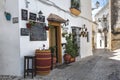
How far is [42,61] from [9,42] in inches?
48.1

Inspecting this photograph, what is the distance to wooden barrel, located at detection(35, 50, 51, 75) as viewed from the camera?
8219 millimetres

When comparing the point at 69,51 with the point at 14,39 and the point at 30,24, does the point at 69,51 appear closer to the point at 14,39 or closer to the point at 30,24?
the point at 30,24

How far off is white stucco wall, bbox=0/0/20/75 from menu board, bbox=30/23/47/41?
790mm

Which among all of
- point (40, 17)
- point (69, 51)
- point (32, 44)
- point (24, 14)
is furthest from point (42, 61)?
point (69, 51)

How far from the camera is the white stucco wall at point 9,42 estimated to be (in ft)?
26.1

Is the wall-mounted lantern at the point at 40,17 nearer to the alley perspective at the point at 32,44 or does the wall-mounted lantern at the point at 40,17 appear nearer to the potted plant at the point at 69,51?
the alley perspective at the point at 32,44

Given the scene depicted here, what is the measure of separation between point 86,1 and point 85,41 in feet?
8.97

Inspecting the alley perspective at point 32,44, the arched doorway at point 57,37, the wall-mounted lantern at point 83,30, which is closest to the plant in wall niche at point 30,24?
the alley perspective at point 32,44

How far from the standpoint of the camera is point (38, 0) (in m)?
9.19

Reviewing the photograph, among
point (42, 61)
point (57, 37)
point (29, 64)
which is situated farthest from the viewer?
point (57, 37)

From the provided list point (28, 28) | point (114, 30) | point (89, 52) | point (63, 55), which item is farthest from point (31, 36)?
point (114, 30)

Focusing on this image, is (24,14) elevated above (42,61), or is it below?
above

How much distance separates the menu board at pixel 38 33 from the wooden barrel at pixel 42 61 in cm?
65

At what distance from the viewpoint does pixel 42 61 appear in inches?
324
